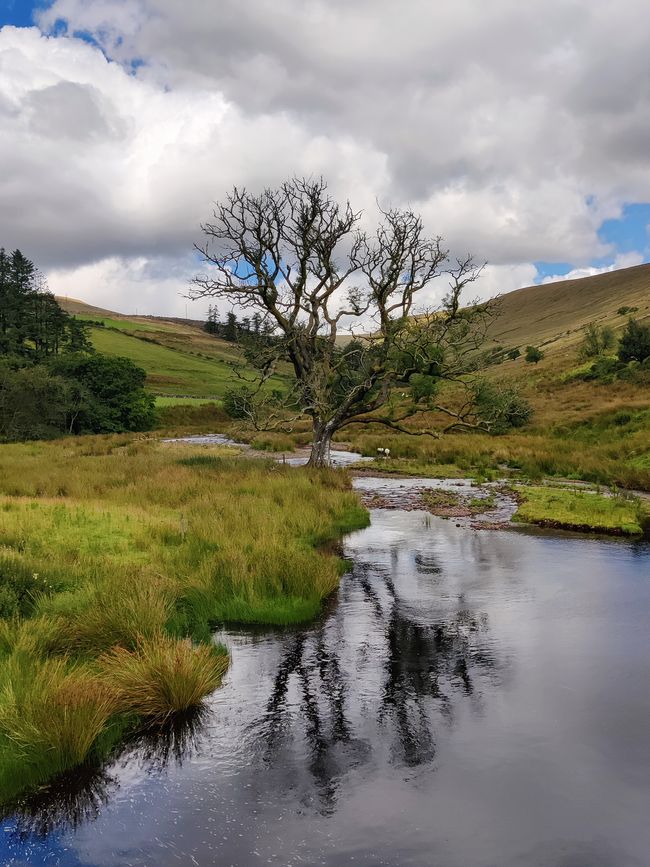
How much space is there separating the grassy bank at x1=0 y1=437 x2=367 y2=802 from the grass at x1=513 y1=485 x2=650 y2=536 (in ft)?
20.9

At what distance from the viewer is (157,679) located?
8.64 m

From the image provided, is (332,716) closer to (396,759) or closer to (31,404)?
(396,759)

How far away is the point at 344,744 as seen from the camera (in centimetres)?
803

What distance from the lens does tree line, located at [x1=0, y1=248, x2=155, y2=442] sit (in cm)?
6219

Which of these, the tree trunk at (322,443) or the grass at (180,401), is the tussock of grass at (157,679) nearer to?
the tree trunk at (322,443)

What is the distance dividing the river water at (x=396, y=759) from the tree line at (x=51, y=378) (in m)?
56.1

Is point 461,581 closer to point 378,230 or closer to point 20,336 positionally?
point 378,230

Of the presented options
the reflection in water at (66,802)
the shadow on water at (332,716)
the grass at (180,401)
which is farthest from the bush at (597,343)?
the reflection in water at (66,802)

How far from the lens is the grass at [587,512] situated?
818 inches

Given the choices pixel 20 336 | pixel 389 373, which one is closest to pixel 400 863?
pixel 389 373

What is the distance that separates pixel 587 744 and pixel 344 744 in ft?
9.93

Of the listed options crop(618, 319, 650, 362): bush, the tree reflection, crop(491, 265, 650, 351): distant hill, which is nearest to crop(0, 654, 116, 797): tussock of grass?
the tree reflection

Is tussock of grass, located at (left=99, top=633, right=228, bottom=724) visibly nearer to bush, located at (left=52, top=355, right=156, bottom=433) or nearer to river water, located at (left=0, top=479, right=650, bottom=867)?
river water, located at (left=0, top=479, right=650, bottom=867)

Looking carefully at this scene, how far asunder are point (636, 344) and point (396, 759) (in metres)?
64.9
